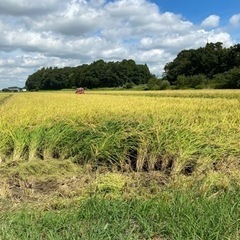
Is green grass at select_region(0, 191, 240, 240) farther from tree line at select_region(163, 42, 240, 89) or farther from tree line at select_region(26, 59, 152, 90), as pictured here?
tree line at select_region(26, 59, 152, 90)

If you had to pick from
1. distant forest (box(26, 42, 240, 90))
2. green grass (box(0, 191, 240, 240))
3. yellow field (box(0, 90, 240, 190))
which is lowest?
green grass (box(0, 191, 240, 240))

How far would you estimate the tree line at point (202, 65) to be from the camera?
204 feet

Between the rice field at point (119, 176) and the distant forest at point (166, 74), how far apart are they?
45.7m

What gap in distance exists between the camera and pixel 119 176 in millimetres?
5246

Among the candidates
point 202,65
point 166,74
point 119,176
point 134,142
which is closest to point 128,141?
point 134,142

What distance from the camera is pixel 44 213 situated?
3789mm

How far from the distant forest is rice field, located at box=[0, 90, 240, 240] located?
150ft

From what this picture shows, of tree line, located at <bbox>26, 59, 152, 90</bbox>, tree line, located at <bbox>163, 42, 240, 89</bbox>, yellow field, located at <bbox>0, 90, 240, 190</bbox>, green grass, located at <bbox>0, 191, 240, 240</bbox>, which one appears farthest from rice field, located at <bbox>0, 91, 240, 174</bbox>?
tree line, located at <bbox>26, 59, 152, 90</bbox>

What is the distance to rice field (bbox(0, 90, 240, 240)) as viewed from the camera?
3.36 metres

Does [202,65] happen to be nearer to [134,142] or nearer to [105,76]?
[105,76]

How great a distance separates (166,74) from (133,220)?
81.3 m

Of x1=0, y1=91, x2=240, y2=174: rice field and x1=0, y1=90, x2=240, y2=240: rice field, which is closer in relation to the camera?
x1=0, y1=90, x2=240, y2=240: rice field

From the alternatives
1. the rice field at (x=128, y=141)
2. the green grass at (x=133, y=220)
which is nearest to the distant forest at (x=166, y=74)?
the rice field at (x=128, y=141)

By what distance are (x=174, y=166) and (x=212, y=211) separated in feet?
7.17
